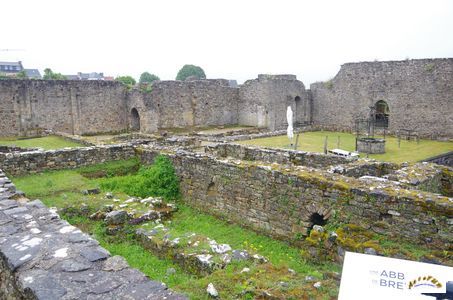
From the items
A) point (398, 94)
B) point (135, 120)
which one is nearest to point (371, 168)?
point (398, 94)

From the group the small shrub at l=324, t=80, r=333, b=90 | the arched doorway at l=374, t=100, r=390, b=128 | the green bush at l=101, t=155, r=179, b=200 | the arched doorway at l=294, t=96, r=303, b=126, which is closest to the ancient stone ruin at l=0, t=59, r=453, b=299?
the green bush at l=101, t=155, r=179, b=200

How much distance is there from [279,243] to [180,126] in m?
20.7

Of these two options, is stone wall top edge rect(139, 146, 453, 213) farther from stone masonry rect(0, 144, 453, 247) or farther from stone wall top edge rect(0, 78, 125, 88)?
stone wall top edge rect(0, 78, 125, 88)

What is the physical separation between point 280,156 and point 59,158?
263 inches

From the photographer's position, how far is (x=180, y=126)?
90.9ft

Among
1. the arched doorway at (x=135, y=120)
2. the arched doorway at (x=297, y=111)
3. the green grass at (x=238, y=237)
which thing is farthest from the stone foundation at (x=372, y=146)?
the arched doorway at (x=135, y=120)

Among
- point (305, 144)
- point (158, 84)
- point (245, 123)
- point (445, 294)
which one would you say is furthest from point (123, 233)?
point (245, 123)

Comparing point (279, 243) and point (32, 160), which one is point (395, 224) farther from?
point (32, 160)

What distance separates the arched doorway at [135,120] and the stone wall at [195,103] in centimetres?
151

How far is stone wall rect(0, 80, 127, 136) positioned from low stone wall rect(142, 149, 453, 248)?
51.2ft

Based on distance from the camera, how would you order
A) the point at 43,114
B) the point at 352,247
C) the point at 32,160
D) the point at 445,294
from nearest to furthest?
the point at 445,294 < the point at 352,247 < the point at 32,160 < the point at 43,114

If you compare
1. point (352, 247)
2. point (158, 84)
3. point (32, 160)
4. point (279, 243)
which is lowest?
point (279, 243)

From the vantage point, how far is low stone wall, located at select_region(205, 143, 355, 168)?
1118 centimetres

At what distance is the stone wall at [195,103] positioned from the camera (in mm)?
26875
